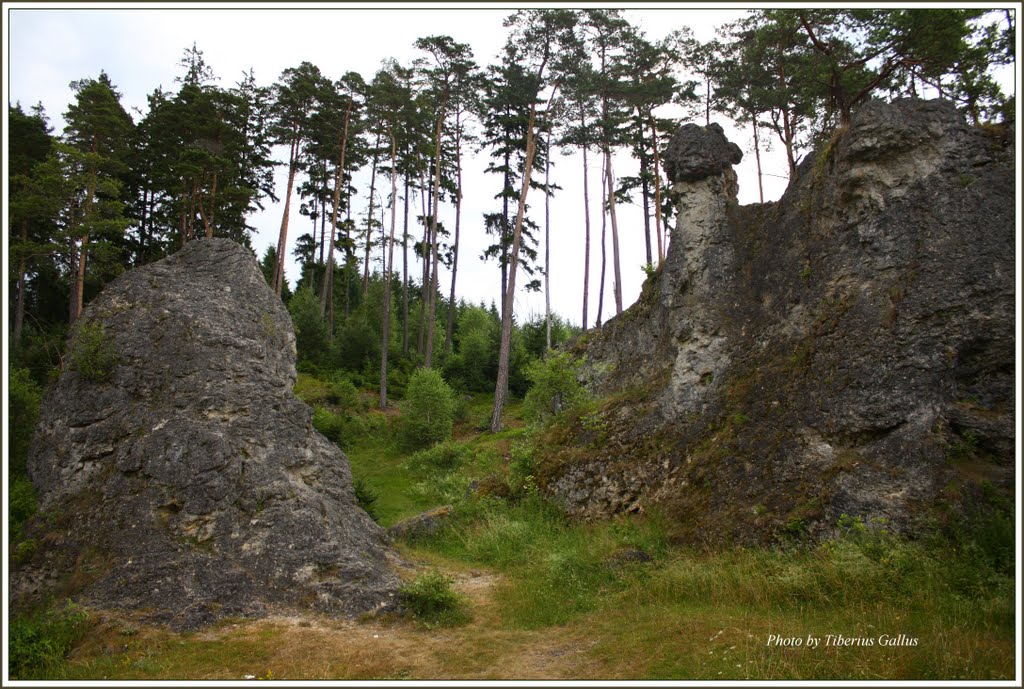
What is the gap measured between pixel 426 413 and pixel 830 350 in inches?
678

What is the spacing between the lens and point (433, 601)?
1080 centimetres

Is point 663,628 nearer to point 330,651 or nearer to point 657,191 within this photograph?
point 330,651

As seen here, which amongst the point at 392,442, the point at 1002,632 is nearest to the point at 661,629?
the point at 1002,632

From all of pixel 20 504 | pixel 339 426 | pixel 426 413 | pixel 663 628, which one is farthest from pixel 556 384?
pixel 20 504

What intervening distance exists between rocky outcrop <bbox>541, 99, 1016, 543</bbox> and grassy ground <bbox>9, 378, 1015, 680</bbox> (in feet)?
3.95

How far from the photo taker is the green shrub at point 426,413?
2655cm

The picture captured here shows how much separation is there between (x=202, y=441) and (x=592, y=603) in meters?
7.76

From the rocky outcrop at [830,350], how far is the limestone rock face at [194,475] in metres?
6.38

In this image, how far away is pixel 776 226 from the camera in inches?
639

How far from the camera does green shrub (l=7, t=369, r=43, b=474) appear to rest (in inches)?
564

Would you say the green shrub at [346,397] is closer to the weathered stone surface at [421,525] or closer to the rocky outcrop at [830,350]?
the weathered stone surface at [421,525]

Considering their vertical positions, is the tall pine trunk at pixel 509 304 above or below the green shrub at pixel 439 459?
above

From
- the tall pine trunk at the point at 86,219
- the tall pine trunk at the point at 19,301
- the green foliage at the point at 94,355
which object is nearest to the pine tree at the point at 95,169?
the tall pine trunk at the point at 86,219

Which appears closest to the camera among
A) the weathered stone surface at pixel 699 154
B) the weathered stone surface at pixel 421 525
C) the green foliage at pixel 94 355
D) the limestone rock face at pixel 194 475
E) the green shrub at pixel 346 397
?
the limestone rock face at pixel 194 475
